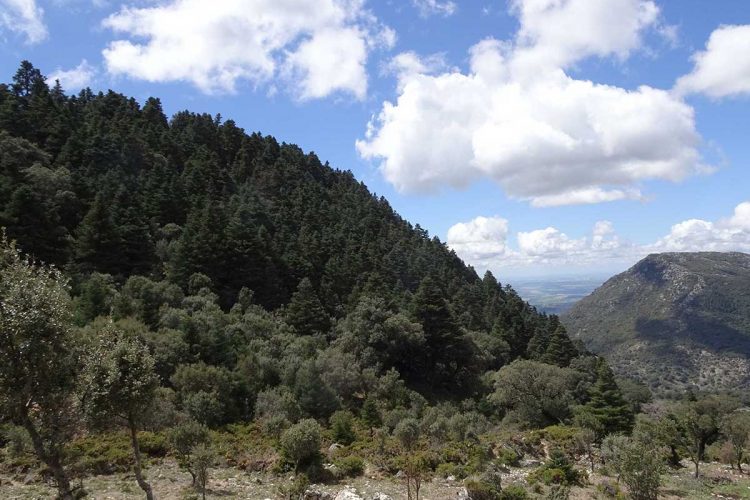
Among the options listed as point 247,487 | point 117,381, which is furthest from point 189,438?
point 117,381

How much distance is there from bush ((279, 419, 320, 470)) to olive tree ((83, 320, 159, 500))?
7093 mm

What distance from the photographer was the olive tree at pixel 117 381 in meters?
11.9

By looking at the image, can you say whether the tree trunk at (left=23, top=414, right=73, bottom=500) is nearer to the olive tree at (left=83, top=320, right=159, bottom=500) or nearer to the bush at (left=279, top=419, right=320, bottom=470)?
the olive tree at (left=83, top=320, right=159, bottom=500)

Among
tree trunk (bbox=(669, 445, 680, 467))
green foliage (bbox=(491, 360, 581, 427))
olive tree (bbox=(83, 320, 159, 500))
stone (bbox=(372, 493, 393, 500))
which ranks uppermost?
olive tree (bbox=(83, 320, 159, 500))

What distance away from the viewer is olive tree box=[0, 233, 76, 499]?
9719mm

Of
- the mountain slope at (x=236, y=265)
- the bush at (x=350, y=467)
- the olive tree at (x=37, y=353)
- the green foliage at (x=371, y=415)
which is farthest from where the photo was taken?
the mountain slope at (x=236, y=265)

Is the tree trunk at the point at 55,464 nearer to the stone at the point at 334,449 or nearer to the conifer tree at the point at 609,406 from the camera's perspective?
the stone at the point at 334,449

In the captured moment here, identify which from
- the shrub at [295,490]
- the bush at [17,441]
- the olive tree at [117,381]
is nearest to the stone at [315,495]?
the shrub at [295,490]

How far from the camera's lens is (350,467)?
19.5 meters

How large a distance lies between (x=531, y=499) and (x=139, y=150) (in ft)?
217

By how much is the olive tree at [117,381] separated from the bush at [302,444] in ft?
23.3

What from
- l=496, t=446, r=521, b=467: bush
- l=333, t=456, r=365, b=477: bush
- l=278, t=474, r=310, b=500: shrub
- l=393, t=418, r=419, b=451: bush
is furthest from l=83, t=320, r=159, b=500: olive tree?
l=496, t=446, r=521, b=467: bush

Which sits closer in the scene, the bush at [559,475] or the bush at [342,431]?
the bush at [559,475]

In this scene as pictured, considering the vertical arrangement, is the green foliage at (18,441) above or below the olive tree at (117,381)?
below
